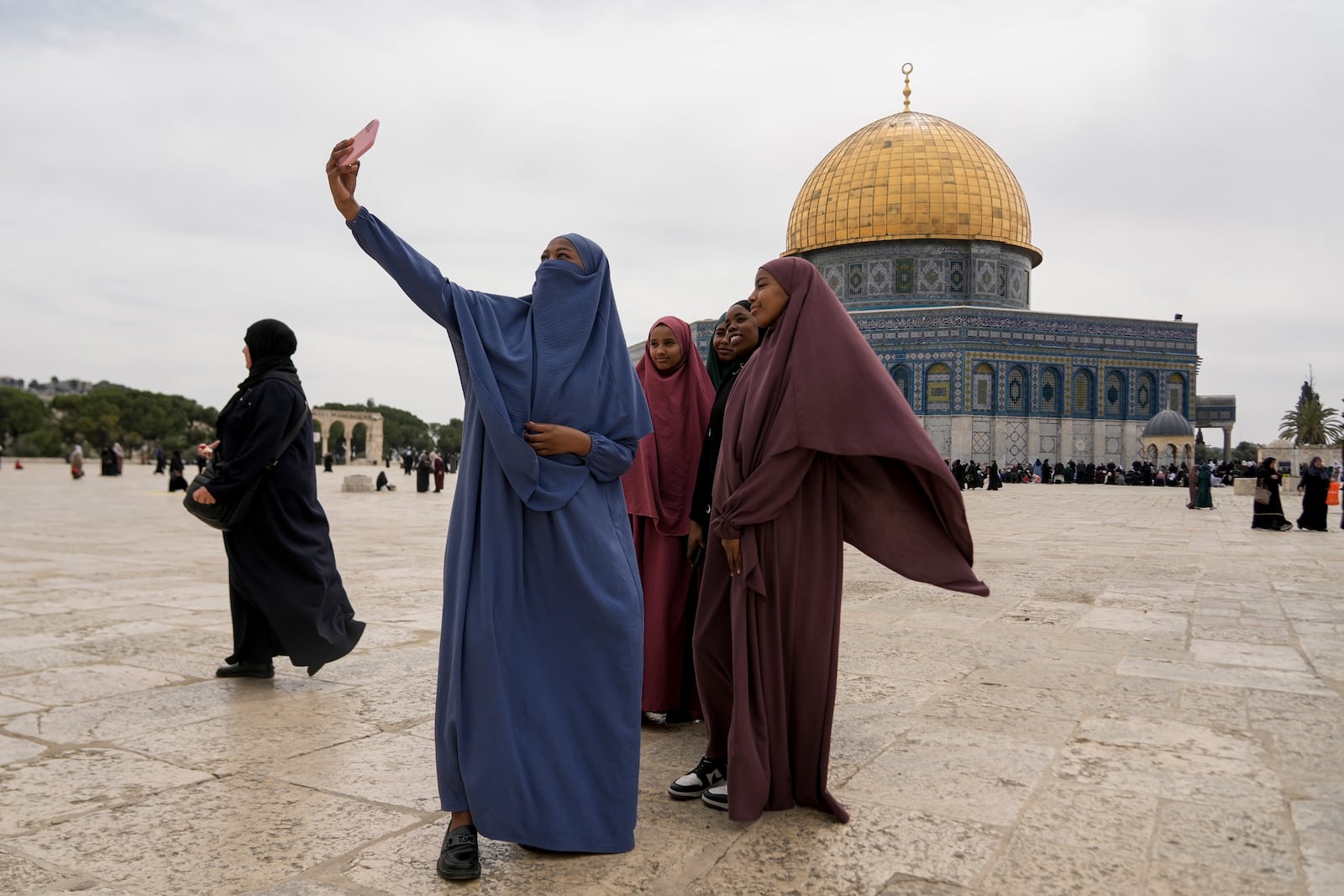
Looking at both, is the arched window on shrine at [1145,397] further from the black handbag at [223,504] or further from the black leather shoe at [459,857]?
the black leather shoe at [459,857]

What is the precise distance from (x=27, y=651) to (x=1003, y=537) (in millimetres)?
9517

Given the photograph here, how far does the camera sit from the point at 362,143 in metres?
2.29

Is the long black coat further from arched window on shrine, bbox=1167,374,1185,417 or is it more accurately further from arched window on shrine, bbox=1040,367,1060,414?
arched window on shrine, bbox=1167,374,1185,417

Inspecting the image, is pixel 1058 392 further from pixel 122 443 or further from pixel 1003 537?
pixel 122 443

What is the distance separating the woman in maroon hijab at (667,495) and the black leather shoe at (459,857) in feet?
4.21

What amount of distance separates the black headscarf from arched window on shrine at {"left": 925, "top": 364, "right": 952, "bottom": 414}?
29.4 meters

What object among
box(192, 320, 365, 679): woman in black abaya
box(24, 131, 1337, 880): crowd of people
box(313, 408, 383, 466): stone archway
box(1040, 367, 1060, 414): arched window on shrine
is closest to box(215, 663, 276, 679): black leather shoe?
box(192, 320, 365, 679): woman in black abaya

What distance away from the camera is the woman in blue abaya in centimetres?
229

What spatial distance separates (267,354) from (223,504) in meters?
0.64

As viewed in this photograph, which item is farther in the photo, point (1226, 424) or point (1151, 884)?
point (1226, 424)

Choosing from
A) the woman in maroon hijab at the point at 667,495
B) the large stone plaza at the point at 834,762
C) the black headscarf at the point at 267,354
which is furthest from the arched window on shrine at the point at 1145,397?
the black headscarf at the point at 267,354

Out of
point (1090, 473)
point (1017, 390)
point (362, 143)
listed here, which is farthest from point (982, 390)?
point (362, 143)

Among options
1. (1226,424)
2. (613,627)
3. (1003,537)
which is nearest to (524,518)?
(613,627)

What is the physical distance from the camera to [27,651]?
4320 millimetres
